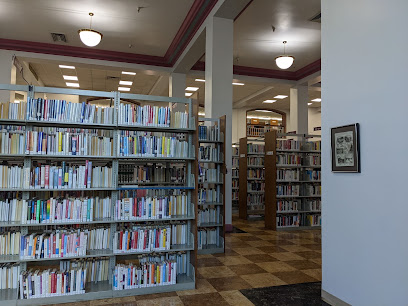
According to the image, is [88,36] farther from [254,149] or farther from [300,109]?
[300,109]

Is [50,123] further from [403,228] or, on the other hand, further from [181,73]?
[181,73]

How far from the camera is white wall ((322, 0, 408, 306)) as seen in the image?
256 centimetres

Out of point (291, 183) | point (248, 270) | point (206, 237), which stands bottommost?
point (248, 270)

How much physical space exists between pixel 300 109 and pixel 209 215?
7.13m

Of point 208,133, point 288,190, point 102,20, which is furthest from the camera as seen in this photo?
point 288,190

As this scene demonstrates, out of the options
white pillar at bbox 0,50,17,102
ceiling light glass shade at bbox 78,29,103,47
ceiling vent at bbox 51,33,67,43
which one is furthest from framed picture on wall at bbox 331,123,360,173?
white pillar at bbox 0,50,17,102

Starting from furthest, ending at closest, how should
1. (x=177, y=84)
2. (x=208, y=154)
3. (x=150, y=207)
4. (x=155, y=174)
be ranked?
(x=177, y=84)
(x=208, y=154)
(x=155, y=174)
(x=150, y=207)

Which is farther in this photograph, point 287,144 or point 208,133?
point 287,144

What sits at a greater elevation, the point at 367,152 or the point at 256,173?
the point at 367,152

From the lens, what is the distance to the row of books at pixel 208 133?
570 cm

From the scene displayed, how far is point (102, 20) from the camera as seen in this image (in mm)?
7469

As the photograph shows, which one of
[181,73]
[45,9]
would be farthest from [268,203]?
[45,9]

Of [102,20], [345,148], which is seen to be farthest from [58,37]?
[345,148]

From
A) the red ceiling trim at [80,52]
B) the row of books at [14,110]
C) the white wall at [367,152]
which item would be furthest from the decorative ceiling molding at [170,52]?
the row of books at [14,110]
